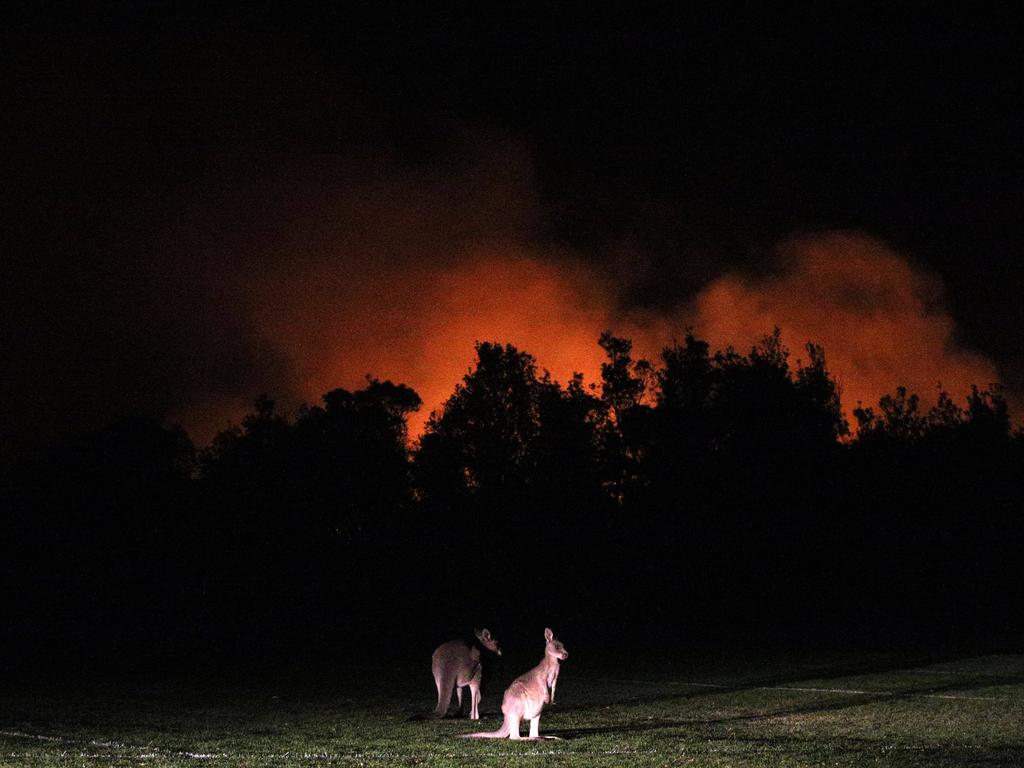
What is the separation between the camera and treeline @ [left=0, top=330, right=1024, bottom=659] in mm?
56875

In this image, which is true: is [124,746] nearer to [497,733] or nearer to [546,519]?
[497,733]

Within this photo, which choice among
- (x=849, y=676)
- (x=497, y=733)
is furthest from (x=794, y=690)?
(x=497, y=733)

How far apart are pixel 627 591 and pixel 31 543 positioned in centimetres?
2774

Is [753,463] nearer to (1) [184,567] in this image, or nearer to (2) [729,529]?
(2) [729,529]

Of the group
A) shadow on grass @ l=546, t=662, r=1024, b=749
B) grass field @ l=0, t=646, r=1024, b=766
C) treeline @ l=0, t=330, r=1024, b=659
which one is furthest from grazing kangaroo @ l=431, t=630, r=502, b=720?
treeline @ l=0, t=330, r=1024, b=659

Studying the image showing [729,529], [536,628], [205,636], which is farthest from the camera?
[729,529]

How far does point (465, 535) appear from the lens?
63406 millimetres

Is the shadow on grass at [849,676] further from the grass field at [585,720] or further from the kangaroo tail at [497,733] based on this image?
the kangaroo tail at [497,733]

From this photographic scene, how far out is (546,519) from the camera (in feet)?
208

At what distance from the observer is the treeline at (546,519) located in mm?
56875

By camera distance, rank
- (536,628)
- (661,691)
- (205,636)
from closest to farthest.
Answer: (661,691), (205,636), (536,628)

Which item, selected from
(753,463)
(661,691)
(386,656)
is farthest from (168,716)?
(753,463)

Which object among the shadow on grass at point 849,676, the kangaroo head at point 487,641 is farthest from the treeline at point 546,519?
the kangaroo head at point 487,641

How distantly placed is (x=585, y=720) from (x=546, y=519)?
45518 millimetres
